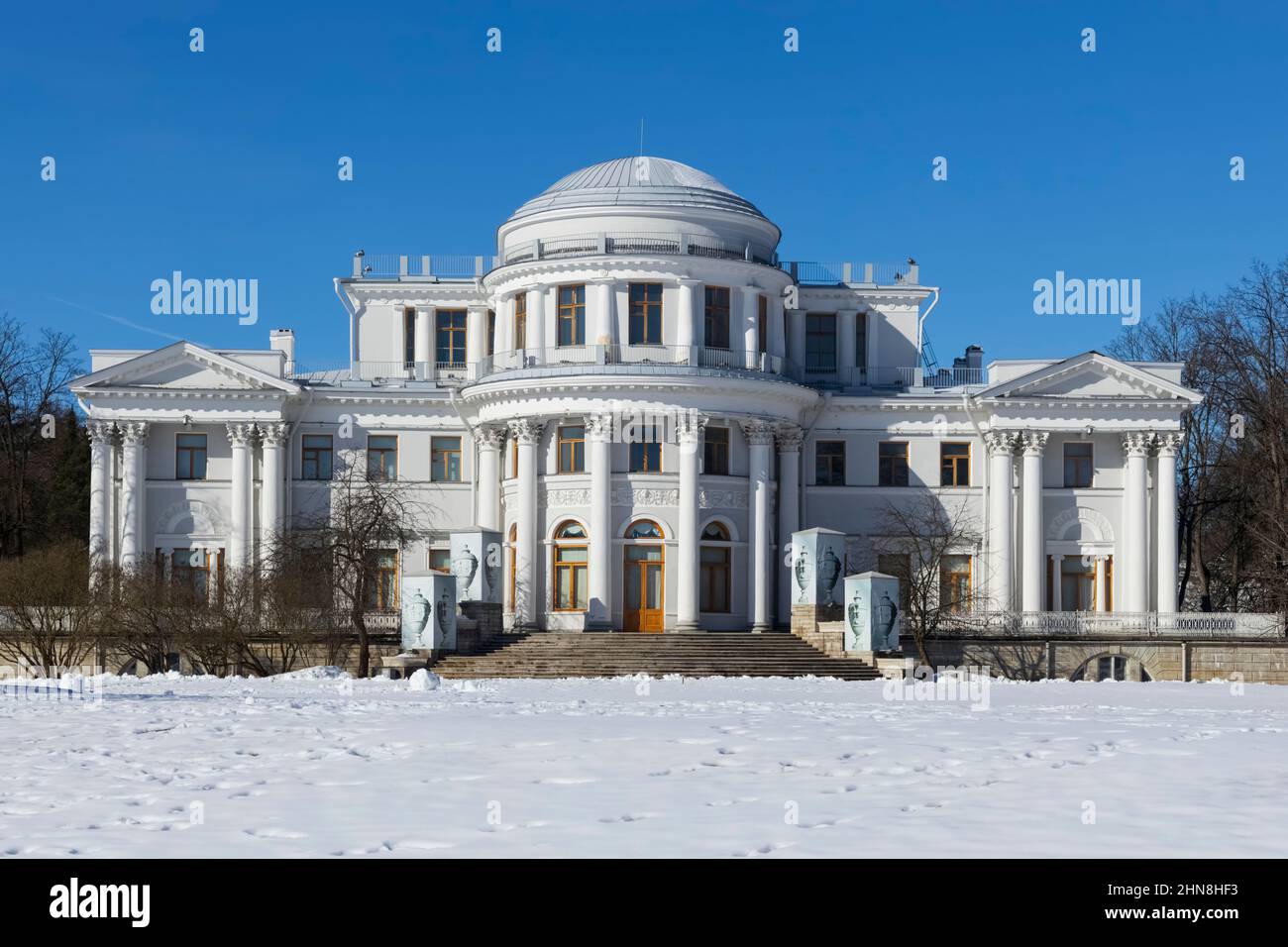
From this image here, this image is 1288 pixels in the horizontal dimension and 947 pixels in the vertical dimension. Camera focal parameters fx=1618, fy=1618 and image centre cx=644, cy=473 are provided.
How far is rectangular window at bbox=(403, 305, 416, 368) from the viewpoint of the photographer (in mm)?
51250

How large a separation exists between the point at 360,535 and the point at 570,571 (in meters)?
6.89

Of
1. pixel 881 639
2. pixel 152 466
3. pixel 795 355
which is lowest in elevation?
pixel 881 639

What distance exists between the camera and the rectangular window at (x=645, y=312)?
4488cm

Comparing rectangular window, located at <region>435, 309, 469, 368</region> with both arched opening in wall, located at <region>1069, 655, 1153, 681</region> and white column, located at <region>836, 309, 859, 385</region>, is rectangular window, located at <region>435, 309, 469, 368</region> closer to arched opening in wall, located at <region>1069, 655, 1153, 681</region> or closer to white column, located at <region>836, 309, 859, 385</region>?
white column, located at <region>836, 309, 859, 385</region>

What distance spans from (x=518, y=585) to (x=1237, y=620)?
64.7ft

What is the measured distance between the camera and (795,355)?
50031 millimetres

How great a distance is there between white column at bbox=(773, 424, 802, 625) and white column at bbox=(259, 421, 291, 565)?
47.1 feet

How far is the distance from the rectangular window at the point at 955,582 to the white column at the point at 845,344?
22.4ft

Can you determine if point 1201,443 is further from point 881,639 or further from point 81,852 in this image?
point 81,852

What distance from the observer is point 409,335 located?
5147 centimetres

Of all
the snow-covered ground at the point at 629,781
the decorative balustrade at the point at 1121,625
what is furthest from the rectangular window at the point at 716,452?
the snow-covered ground at the point at 629,781

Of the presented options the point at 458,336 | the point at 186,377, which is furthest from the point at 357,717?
the point at 458,336

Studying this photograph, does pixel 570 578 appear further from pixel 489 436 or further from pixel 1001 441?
pixel 1001 441

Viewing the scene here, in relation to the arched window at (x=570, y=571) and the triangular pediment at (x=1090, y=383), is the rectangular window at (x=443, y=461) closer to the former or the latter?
the arched window at (x=570, y=571)
